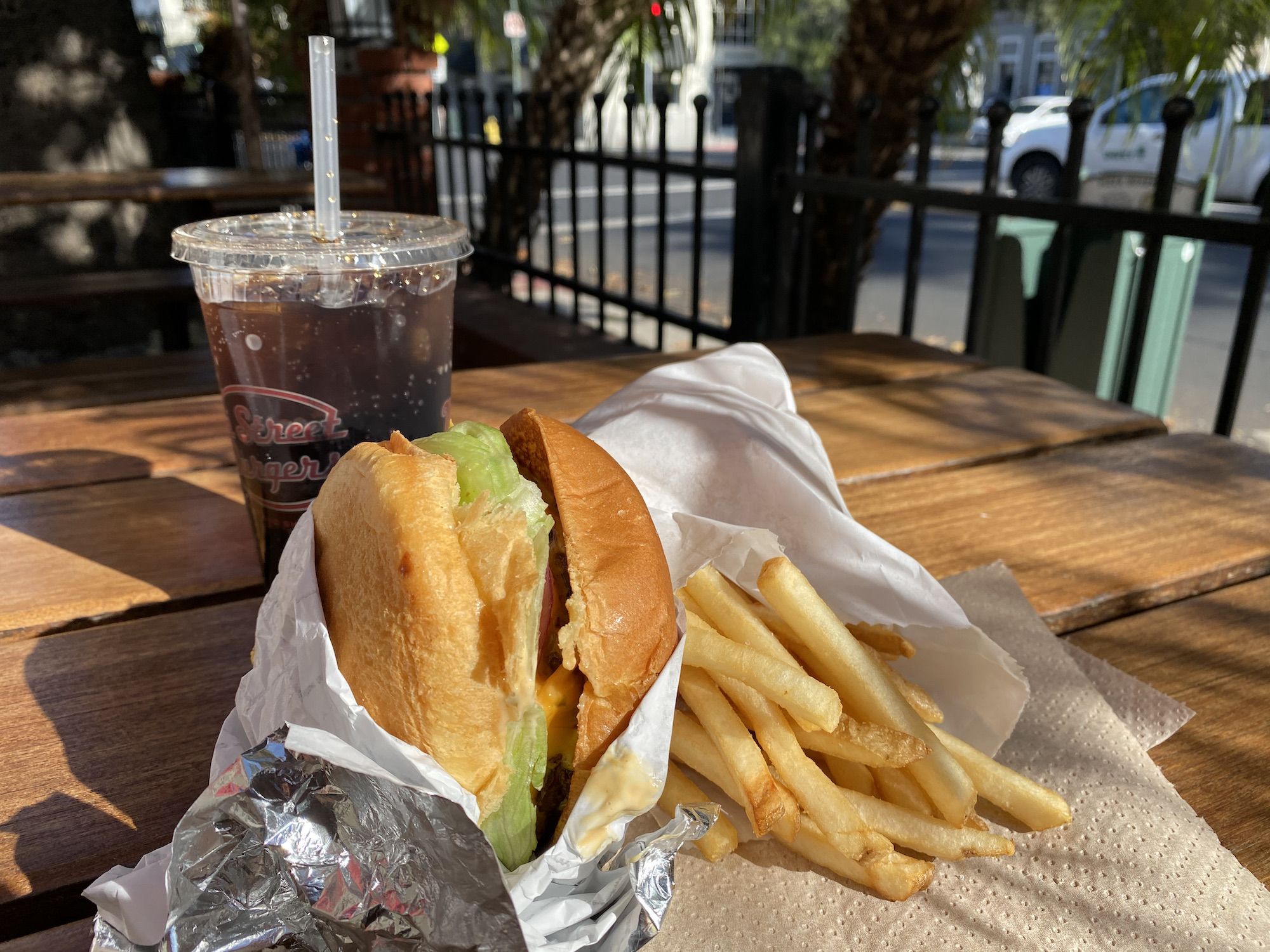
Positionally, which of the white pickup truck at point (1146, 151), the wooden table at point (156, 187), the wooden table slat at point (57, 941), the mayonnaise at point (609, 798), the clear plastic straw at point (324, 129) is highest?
the white pickup truck at point (1146, 151)

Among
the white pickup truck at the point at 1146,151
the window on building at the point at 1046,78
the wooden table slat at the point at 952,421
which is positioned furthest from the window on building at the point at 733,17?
the window on building at the point at 1046,78

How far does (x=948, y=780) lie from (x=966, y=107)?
6.40 metres

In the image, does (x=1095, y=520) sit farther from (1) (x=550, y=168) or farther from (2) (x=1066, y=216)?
(1) (x=550, y=168)

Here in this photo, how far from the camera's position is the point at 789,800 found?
2.91 ft

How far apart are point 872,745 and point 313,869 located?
0.54 metres

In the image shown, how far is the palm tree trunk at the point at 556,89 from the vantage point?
21.0ft

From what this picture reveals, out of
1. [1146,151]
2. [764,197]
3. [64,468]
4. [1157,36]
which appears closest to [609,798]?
[64,468]

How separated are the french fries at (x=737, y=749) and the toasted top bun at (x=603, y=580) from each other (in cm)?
10

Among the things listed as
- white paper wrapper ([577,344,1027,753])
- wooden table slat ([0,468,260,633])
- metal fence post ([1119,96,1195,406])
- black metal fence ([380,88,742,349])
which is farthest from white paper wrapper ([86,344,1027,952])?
black metal fence ([380,88,742,349])

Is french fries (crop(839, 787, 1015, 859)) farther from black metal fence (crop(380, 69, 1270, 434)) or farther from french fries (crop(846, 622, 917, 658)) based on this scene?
black metal fence (crop(380, 69, 1270, 434))

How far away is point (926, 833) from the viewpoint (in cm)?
88

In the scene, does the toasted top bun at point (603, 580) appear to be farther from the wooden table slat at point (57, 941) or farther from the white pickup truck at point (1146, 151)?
the white pickup truck at point (1146, 151)

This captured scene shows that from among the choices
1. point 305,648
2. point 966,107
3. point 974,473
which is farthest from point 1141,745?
point 966,107

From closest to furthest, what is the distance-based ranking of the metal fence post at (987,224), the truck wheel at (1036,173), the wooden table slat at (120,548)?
the wooden table slat at (120,548) < the metal fence post at (987,224) < the truck wheel at (1036,173)
